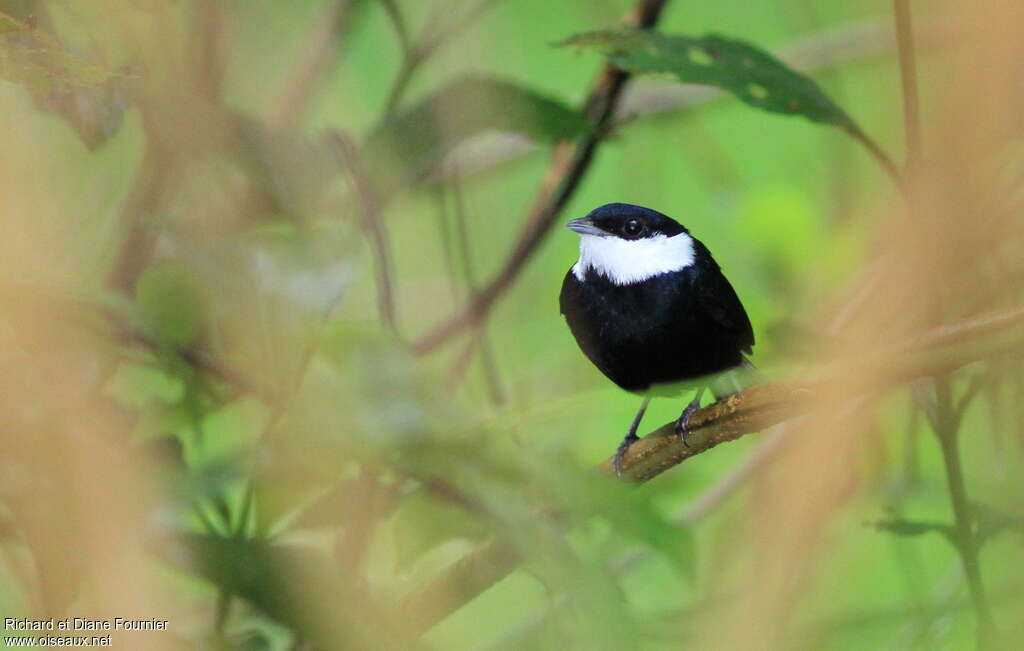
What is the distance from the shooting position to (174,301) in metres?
1.80

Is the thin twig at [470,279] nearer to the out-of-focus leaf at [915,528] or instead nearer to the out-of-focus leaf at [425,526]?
the out-of-focus leaf at [425,526]

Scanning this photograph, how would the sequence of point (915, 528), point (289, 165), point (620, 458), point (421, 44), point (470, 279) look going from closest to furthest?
1. point (915, 528)
2. point (289, 165)
3. point (620, 458)
4. point (470, 279)
5. point (421, 44)

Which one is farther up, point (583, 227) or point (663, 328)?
point (583, 227)

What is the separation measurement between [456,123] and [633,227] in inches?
37.7

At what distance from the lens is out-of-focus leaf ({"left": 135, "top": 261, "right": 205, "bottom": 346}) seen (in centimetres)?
177

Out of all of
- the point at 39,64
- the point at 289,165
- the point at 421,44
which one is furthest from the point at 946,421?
the point at 39,64

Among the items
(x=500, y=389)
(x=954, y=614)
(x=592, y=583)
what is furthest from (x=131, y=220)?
(x=954, y=614)

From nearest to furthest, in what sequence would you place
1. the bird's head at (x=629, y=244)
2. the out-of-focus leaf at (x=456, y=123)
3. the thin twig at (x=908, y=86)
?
the thin twig at (x=908, y=86) → the out-of-focus leaf at (x=456, y=123) → the bird's head at (x=629, y=244)

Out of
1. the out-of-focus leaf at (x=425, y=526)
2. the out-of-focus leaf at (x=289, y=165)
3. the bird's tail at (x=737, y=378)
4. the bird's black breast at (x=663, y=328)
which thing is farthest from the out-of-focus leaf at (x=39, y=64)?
the bird's tail at (x=737, y=378)

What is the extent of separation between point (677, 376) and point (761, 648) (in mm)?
1746

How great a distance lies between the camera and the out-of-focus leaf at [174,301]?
1774mm

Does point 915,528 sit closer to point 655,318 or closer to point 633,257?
point 655,318

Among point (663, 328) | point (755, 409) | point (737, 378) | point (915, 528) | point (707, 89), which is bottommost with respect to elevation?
point (915, 528)

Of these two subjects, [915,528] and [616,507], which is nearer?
[616,507]
